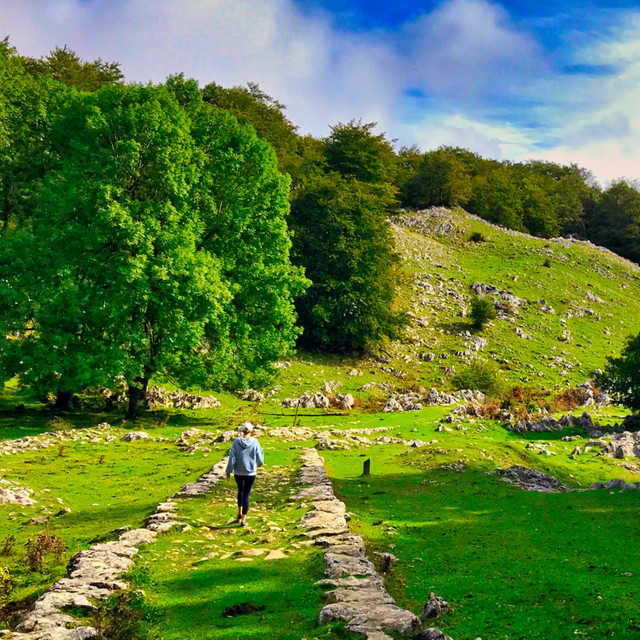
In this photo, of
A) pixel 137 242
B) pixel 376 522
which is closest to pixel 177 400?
pixel 137 242

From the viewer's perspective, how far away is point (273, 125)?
87062 millimetres

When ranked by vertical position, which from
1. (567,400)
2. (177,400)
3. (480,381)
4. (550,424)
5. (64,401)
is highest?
(480,381)

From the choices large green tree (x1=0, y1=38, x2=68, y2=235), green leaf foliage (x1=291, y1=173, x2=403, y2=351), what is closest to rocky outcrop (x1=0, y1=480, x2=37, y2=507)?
large green tree (x1=0, y1=38, x2=68, y2=235)

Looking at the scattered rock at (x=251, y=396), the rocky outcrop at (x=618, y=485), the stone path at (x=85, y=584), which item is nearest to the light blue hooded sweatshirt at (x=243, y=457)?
the stone path at (x=85, y=584)

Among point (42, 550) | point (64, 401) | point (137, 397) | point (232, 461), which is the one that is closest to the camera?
point (42, 550)

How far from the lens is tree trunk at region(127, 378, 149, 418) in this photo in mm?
35525

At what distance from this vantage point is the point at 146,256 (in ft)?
103

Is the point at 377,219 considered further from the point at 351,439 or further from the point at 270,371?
the point at 351,439

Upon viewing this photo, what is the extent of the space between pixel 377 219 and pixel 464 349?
16296 millimetres

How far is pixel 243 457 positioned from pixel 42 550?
5.21 meters

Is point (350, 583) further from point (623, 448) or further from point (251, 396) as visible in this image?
point (251, 396)

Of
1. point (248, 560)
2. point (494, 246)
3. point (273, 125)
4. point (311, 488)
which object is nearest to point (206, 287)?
point (311, 488)

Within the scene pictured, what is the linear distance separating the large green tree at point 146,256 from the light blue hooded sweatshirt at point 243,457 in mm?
16158

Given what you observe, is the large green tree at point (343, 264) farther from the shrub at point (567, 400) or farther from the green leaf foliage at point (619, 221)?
the green leaf foliage at point (619, 221)
